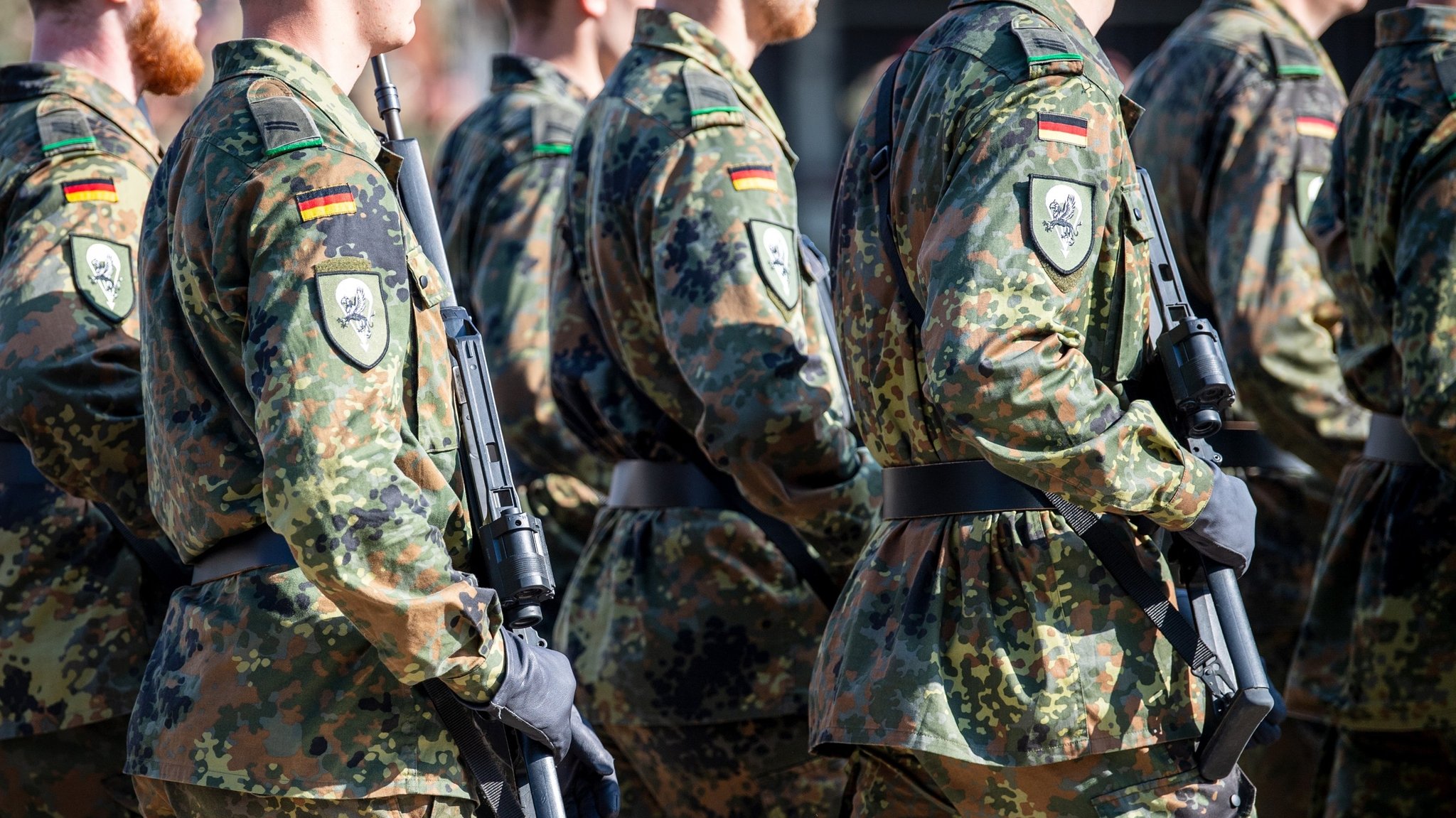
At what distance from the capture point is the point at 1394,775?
3559 millimetres

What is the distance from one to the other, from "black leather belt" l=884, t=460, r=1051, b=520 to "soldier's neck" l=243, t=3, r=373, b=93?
1.08m

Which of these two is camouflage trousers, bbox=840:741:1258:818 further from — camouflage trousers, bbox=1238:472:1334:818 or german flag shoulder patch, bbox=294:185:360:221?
camouflage trousers, bbox=1238:472:1334:818

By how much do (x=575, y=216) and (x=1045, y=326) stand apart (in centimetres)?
158

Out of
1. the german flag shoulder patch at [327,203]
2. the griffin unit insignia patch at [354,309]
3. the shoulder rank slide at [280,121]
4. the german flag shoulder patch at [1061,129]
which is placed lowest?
the griffin unit insignia patch at [354,309]

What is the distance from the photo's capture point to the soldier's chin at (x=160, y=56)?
385 centimetres

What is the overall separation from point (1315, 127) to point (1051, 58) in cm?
212

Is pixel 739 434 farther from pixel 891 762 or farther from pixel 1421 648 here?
pixel 1421 648

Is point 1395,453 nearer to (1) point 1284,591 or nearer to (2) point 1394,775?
(2) point 1394,775

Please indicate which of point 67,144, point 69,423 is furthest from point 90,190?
point 69,423

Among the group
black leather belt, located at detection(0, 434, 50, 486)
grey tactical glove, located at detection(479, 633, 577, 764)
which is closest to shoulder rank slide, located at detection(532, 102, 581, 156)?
black leather belt, located at detection(0, 434, 50, 486)

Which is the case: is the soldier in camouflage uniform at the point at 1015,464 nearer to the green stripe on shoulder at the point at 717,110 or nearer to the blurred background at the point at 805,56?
the green stripe on shoulder at the point at 717,110

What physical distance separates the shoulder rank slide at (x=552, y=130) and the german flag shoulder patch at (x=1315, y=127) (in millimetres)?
1926

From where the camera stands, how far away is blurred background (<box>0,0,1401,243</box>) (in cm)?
1020

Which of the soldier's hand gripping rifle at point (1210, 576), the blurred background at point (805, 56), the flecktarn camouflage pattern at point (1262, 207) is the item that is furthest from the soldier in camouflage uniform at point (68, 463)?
the blurred background at point (805, 56)
